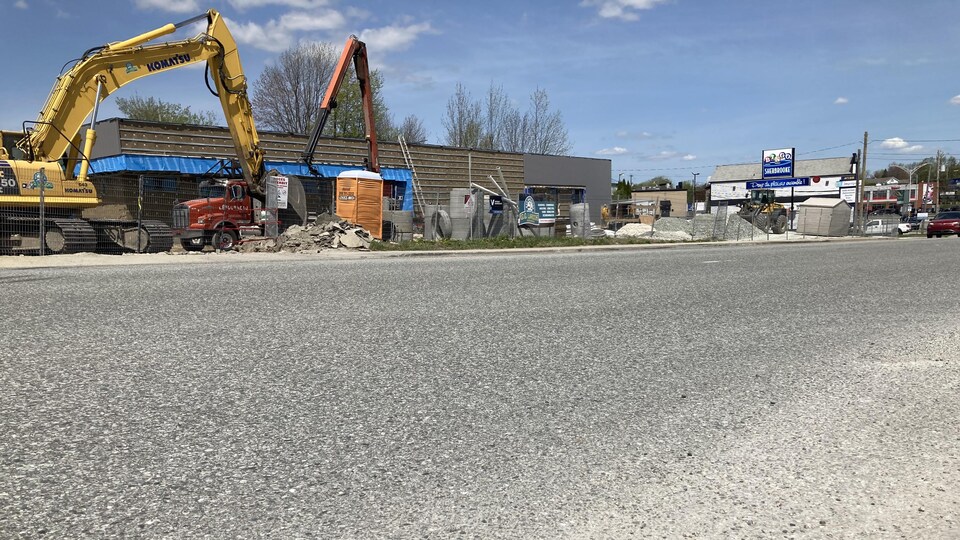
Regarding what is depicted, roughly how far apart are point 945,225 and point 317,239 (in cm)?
3996

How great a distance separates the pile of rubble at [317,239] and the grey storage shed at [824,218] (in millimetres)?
34438

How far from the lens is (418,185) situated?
39.2 m

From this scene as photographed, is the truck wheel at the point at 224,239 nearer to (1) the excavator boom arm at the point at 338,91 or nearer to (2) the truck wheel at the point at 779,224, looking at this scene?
(1) the excavator boom arm at the point at 338,91

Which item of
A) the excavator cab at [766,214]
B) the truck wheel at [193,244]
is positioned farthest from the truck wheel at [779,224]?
the truck wheel at [193,244]

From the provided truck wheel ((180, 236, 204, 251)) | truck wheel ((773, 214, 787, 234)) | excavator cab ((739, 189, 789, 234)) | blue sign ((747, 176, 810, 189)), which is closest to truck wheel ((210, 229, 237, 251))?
truck wheel ((180, 236, 204, 251))

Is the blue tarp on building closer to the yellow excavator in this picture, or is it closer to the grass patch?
the yellow excavator

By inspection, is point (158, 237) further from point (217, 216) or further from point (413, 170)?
point (413, 170)

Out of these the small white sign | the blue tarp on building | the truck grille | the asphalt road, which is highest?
the blue tarp on building

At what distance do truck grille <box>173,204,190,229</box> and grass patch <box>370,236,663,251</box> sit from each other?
5568mm

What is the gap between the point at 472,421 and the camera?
4.25 m

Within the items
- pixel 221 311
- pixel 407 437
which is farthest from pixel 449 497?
pixel 221 311

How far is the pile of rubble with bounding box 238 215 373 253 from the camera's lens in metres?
21.0

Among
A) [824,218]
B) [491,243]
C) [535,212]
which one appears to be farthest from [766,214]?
[491,243]

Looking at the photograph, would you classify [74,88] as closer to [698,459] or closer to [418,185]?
[698,459]
